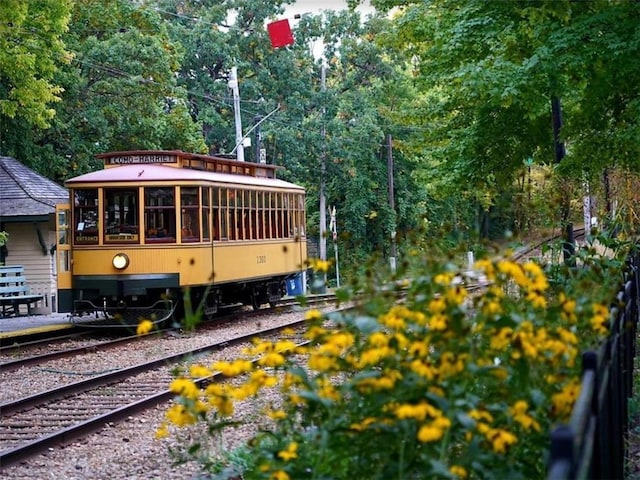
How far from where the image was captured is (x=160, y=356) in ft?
44.0

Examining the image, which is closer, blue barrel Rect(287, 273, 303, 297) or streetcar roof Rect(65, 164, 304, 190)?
streetcar roof Rect(65, 164, 304, 190)

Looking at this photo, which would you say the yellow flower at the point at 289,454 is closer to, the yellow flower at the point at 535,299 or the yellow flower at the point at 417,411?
the yellow flower at the point at 417,411

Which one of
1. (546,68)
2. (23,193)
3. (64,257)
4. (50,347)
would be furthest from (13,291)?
(546,68)

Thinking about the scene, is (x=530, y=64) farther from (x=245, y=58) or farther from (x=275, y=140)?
(x=245, y=58)

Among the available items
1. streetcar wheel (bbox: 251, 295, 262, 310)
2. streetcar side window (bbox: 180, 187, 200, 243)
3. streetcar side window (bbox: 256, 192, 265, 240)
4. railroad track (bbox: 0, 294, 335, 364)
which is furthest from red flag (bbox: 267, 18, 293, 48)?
railroad track (bbox: 0, 294, 335, 364)

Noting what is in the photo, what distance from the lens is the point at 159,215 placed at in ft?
54.7

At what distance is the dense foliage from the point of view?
34.5 ft

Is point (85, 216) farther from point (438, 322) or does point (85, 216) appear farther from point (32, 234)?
point (438, 322)

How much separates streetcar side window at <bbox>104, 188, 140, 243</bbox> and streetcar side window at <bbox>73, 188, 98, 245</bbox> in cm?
20

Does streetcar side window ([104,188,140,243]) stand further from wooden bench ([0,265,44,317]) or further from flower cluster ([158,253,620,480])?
flower cluster ([158,253,620,480])

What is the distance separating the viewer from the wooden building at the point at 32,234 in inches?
881

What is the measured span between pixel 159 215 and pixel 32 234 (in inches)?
299

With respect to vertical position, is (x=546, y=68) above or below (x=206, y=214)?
above

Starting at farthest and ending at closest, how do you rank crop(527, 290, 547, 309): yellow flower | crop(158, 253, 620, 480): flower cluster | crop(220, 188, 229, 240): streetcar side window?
1. crop(220, 188, 229, 240): streetcar side window
2. crop(527, 290, 547, 309): yellow flower
3. crop(158, 253, 620, 480): flower cluster
